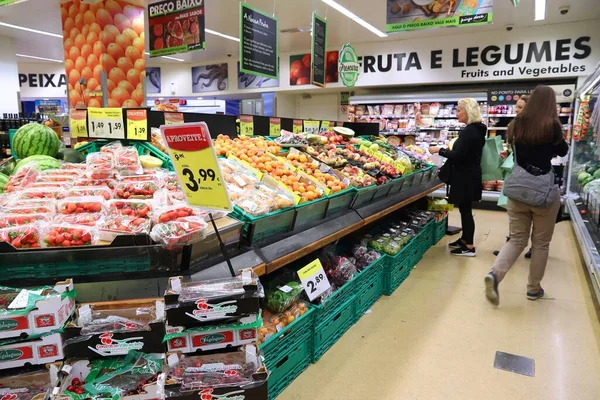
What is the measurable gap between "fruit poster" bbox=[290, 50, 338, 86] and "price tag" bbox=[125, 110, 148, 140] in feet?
27.4

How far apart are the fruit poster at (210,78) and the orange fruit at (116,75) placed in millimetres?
6372

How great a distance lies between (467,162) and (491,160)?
1.22 feet

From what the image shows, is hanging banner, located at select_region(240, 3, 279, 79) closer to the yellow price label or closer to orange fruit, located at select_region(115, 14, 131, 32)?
the yellow price label

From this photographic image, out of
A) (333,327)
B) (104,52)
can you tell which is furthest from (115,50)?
(333,327)

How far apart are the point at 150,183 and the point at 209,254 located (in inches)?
23.4

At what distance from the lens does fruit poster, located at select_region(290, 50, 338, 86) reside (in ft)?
34.7

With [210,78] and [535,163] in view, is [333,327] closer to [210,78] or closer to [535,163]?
[535,163]

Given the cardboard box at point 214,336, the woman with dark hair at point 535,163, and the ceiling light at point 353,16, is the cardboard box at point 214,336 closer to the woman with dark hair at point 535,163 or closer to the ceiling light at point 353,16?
the woman with dark hair at point 535,163

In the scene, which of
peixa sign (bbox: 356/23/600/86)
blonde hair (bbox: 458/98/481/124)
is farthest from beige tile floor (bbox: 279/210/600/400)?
peixa sign (bbox: 356/23/600/86)

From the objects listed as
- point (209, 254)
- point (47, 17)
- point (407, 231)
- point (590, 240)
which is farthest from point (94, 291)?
point (47, 17)

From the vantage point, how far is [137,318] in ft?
5.17

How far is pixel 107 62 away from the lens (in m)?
6.20

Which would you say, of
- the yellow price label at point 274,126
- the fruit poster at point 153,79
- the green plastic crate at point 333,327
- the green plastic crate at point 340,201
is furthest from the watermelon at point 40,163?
the fruit poster at point 153,79

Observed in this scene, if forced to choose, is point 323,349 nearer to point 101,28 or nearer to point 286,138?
point 286,138
